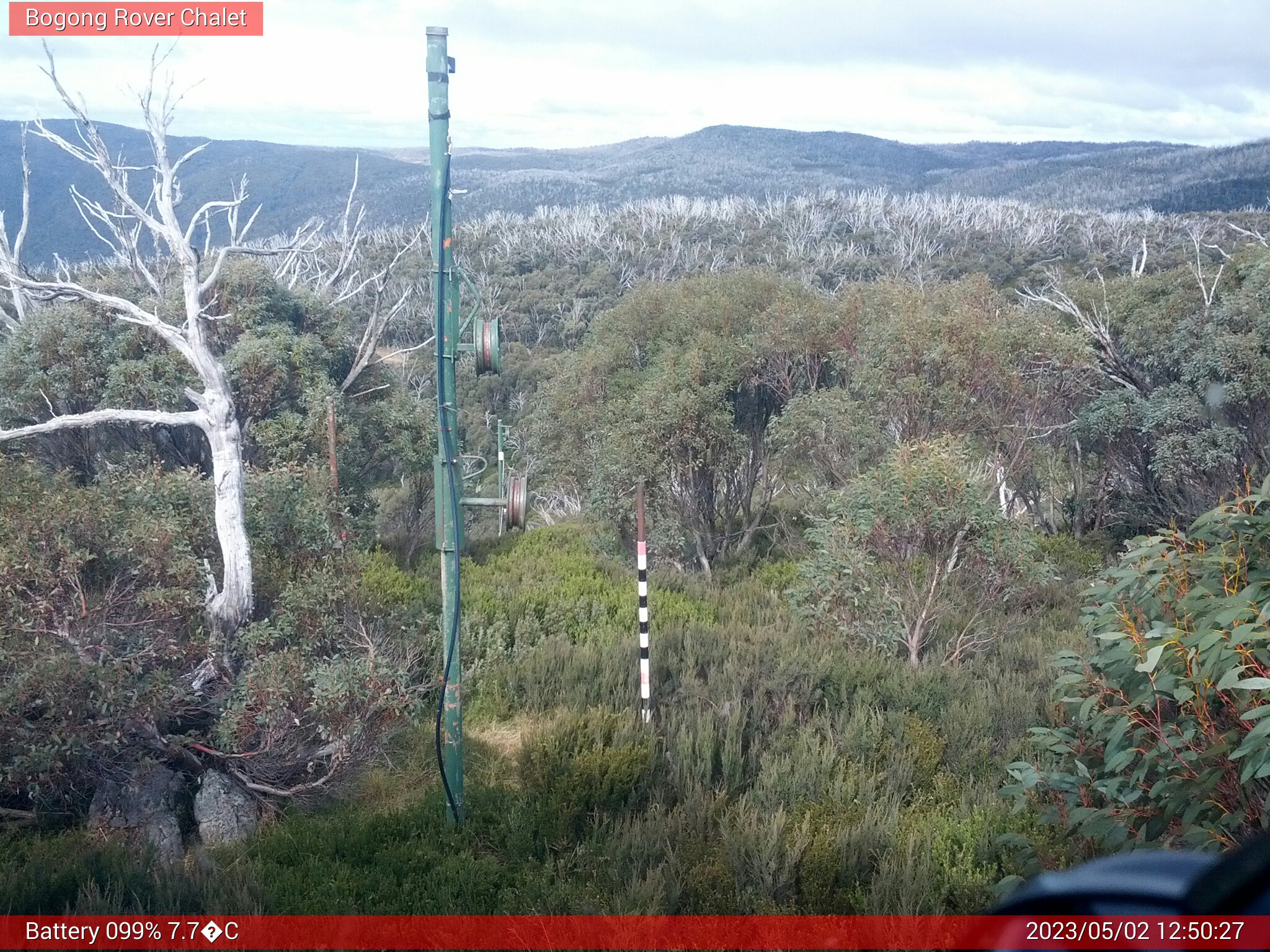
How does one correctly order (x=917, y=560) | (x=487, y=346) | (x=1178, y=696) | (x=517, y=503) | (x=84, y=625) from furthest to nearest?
(x=917, y=560) < (x=84, y=625) < (x=517, y=503) < (x=487, y=346) < (x=1178, y=696)

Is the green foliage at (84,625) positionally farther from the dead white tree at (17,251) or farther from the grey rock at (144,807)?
the dead white tree at (17,251)

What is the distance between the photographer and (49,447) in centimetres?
1299

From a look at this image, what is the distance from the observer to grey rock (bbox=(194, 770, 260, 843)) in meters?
6.49

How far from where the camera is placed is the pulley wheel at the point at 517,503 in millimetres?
5652

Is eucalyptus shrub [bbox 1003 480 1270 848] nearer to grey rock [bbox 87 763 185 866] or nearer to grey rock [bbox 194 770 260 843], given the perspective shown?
grey rock [bbox 194 770 260 843]

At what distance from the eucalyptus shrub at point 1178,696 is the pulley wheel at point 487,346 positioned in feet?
11.0

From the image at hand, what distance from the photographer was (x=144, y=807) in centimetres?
656

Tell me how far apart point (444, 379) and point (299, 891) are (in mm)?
2801

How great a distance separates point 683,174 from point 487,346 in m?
99.4

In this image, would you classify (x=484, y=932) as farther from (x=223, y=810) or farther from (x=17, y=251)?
(x=17, y=251)

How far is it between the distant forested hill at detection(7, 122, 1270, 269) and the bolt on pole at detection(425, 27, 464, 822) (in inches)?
1713

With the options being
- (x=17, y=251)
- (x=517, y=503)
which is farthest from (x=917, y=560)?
(x=17, y=251)

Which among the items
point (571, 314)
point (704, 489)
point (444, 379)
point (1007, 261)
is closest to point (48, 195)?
point (571, 314)

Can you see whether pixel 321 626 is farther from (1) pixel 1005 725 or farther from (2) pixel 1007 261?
(2) pixel 1007 261
